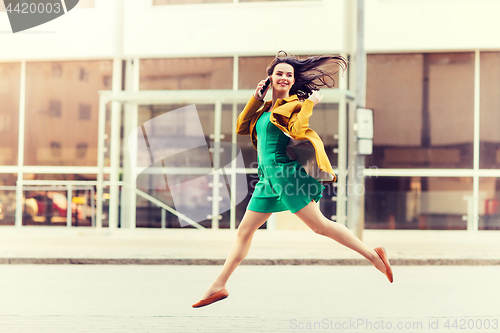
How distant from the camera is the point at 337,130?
12.7 meters

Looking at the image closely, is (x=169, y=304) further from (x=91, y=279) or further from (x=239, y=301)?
(x=91, y=279)

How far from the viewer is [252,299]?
675cm

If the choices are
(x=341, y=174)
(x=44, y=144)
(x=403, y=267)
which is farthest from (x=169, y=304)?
(x=44, y=144)

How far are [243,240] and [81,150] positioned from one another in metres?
10.3

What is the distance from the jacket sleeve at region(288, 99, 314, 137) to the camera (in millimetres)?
3662

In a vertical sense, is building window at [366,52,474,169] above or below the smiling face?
above

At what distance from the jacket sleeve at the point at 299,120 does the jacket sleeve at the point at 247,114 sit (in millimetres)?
343

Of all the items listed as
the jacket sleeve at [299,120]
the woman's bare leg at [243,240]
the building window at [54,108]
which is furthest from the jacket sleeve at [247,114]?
the building window at [54,108]

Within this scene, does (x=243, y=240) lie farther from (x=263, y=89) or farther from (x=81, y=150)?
(x=81, y=150)

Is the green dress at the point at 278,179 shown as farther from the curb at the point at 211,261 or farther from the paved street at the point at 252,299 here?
the curb at the point at 211,261

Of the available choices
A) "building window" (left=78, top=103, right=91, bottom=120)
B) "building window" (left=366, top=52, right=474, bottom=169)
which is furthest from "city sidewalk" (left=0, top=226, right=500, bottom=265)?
"building window" (left=78, top=103, right=91, bottom=120)

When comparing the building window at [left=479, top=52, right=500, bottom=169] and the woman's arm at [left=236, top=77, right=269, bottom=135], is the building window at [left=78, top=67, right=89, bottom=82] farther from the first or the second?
the woman's arm at [left=236, top=77, right=269, bottom=135]
